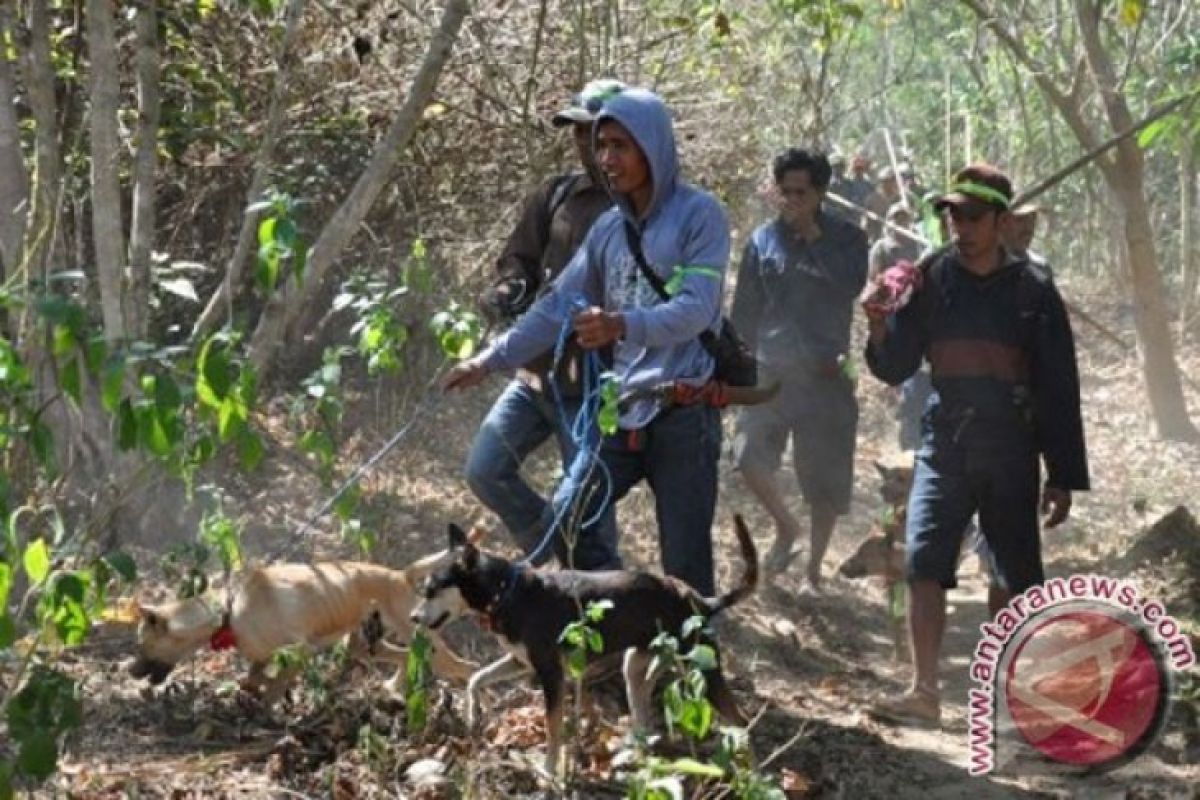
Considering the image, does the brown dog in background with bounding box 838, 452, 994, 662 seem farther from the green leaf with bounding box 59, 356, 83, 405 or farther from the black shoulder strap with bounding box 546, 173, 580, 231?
the green leaf with bounding box 59, 356, 83, 405

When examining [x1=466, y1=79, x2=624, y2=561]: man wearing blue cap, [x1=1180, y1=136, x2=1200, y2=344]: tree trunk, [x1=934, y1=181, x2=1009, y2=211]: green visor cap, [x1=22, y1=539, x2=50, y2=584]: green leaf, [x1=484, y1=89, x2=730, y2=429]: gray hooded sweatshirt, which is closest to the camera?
[x1=22, y1=539, x2=50, y2=584]: green leaf

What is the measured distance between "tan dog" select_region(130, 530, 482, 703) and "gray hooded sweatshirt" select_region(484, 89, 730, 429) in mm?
648

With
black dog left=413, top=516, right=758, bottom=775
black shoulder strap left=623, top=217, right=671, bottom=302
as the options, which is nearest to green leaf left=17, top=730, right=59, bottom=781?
black dog left=413, top=516, right=758, bottom=775

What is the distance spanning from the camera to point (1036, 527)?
20.0 ft

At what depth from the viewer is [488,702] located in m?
5.70

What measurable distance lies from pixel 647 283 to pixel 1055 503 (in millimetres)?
1619

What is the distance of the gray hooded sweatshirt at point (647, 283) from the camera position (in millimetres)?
5125

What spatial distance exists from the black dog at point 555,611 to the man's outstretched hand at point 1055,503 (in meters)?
1.23

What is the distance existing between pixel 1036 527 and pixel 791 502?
4752 millimetres

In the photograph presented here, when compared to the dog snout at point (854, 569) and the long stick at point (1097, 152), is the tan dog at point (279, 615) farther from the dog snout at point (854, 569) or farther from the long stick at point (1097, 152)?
the long stick at point (1097, 152)

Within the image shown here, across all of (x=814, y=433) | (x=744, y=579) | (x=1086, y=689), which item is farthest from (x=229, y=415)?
(x=814, y=433)

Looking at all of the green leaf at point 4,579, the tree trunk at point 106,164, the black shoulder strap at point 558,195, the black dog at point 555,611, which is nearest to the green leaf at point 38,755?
the green leaf at point 4,579

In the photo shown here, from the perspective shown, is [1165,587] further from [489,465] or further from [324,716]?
[324,716]

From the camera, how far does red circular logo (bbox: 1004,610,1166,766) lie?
5727mm
